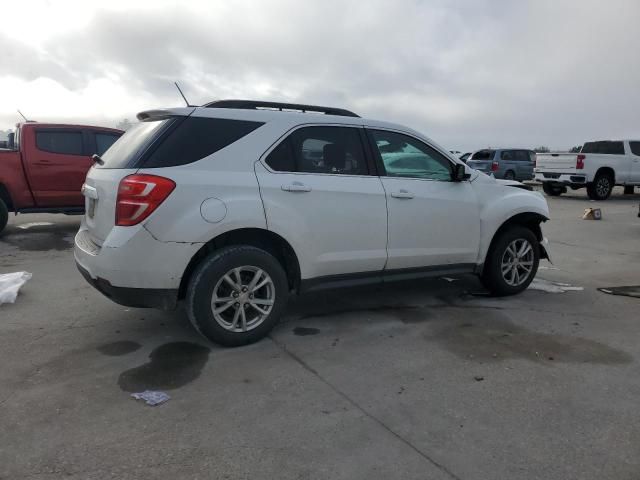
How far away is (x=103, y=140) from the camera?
9.07m

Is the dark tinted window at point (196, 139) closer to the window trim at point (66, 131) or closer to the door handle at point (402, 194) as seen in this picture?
the door handle at point (402, 194)

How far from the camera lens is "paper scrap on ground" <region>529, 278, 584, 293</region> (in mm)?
5601

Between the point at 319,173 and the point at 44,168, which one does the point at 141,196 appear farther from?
the point at 44,168

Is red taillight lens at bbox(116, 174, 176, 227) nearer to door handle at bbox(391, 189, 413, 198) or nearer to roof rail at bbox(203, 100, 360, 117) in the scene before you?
roof rail at bbox(203, 100, 360, 117)

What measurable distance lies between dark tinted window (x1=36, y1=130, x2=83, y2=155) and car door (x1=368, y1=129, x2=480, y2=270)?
6.48 m

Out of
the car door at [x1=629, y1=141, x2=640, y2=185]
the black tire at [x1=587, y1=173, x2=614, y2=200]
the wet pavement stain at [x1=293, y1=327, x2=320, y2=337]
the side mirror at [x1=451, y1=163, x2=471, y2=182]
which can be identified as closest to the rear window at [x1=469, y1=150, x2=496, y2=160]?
the black tire at [x1=587, y1=173, x2=614, y2=200]

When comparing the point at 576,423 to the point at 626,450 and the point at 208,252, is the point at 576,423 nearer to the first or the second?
the point at 626,450

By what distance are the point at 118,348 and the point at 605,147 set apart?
18.7 meters

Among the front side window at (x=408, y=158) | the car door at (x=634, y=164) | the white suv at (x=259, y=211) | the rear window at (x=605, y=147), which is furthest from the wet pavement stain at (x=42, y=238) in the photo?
the car door at (x=634, y=164)

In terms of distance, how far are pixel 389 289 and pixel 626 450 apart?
10.0 ft

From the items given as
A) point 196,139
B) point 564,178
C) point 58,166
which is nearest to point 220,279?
point 196,139

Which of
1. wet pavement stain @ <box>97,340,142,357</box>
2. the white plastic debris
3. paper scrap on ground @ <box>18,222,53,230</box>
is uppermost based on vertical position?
paper scrap on ground @ <box>18,222,53,230</box>

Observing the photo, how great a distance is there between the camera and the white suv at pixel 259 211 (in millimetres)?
3436

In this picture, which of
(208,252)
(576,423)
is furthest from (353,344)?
(576,423)
